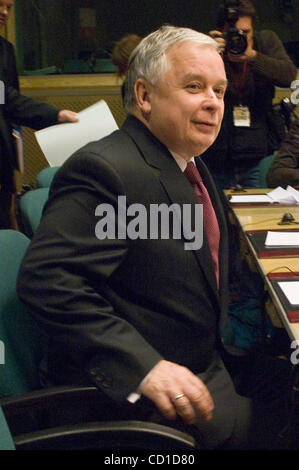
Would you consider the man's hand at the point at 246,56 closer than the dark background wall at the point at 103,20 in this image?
Yes

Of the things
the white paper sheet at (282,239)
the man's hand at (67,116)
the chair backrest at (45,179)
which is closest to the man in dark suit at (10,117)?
the man's hand at (67,116)

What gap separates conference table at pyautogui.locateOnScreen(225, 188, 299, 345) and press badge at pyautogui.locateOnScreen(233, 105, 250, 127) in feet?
1.37

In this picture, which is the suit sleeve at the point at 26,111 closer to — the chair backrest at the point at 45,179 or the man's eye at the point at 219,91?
the chair backrest at the point at 45,179

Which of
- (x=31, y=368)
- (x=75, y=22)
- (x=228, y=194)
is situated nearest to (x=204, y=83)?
(x=31, y=368)

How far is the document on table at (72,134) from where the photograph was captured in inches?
97.3

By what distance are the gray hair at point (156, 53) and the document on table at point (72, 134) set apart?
3.79ft

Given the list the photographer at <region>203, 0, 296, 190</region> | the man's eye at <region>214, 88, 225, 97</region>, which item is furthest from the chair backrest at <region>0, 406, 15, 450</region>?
the photographer at <region>203, 0, 296, 190</region>

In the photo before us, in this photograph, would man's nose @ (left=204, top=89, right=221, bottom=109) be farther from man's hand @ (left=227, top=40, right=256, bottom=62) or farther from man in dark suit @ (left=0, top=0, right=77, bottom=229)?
man's hand @ (left=227, top=40, right=256, bottom=62)

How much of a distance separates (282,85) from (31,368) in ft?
8.17

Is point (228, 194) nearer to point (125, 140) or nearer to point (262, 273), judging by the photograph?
point (262, 273)

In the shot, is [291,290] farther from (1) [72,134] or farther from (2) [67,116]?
(2) [67,116]

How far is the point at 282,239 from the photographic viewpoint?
2025 millimetres

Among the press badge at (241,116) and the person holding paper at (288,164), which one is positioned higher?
the press badge at (241,116)
